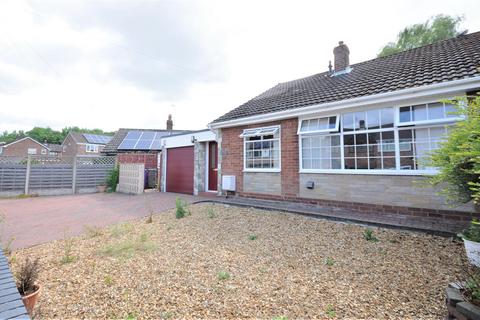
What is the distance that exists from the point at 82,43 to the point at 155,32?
9.71ft

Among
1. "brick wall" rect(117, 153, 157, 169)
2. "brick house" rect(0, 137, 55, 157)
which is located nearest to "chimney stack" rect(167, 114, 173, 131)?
"brick wall" rect(117, 153, 157, 169)

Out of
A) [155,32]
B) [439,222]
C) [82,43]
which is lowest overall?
[439,222]

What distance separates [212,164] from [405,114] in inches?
357

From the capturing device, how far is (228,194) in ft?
33.9

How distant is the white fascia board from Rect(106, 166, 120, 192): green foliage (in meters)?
11.0

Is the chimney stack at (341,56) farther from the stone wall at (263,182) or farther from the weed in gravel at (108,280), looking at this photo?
the weed in gravel at (108,280)

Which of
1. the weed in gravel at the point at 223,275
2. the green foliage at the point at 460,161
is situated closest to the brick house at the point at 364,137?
the green foliage at the point at 460,161

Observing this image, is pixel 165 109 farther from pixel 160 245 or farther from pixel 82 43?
pixel 160 245

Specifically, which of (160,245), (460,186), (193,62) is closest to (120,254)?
(160,245)

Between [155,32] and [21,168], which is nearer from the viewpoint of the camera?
[155,32]

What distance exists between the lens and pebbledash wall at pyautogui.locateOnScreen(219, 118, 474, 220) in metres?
5.74

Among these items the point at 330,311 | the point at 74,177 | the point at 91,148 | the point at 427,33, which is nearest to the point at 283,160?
the point at 330,311

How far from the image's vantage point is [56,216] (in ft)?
25.9

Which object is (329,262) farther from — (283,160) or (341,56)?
(341,56)
